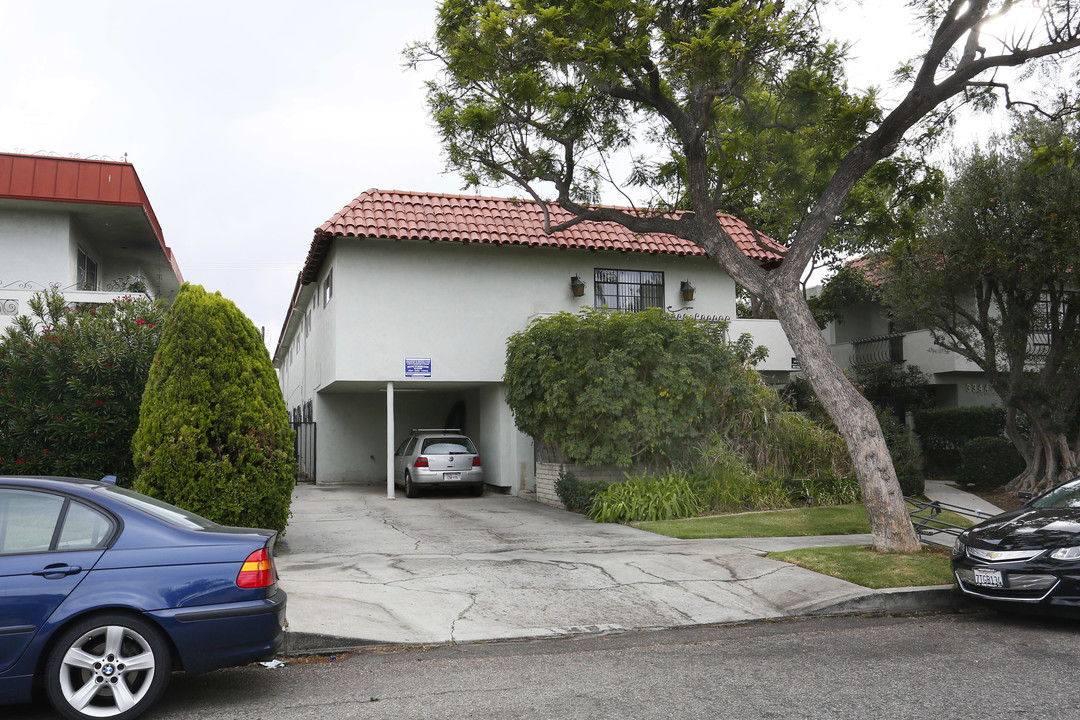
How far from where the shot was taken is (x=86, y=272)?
19.7 meters

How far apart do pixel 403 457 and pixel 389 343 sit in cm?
284

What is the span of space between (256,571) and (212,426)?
4.53 metres

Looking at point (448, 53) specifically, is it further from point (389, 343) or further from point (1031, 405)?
point (1031, 405)

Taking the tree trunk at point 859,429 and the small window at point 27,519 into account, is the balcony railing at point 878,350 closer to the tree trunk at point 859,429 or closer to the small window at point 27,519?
the tree trunk at point 859,429

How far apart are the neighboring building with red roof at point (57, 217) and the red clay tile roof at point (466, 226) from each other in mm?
3949

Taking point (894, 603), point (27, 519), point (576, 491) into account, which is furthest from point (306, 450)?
point (27, 519)

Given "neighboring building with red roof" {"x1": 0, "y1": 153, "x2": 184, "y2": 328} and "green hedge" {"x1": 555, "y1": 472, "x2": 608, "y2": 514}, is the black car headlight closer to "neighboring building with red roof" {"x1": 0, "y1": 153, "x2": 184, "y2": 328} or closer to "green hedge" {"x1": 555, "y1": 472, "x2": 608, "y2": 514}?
"green hedge" {"x1": 555, "y1": 472, "x2": 608, "y2": 514}

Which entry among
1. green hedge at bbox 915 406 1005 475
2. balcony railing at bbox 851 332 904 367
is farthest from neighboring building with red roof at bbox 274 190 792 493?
balcony railing at bbox 851 332 904 367

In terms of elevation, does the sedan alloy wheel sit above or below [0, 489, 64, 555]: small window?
below

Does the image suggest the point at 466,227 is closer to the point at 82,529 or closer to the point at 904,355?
the point at 904,355

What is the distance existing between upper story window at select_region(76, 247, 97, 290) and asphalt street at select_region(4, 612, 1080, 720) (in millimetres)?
15646

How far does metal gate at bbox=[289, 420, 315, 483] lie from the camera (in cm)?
2406

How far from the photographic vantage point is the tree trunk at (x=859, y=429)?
9977 mm

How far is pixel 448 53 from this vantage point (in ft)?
40.7
